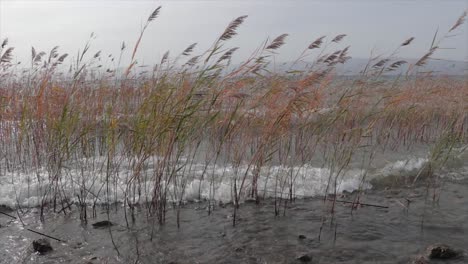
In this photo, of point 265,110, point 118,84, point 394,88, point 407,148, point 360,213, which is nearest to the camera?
point 360,213

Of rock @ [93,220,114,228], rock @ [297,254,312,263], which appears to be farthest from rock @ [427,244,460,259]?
rock @ [93,220,114,228]

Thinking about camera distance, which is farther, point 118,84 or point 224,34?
point 118,84

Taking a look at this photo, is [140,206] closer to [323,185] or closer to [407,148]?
[323,185]

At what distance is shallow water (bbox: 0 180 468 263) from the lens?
3506 mm

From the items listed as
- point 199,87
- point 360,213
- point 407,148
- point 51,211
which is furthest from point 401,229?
point 407,148

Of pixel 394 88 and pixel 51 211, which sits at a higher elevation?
pixel 394 88

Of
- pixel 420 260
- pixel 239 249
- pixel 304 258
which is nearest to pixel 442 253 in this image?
pixel 420 260

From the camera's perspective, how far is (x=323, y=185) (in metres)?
5.58

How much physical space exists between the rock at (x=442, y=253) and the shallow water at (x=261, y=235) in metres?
0.07

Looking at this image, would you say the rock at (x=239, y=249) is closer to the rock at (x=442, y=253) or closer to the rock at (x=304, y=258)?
the rock at (x=304, y=258)

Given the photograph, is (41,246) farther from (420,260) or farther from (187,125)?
(420,260)

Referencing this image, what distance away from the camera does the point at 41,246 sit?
3551 millimetres

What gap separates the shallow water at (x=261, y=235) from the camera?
351cm

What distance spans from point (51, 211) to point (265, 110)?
9.82 feet
